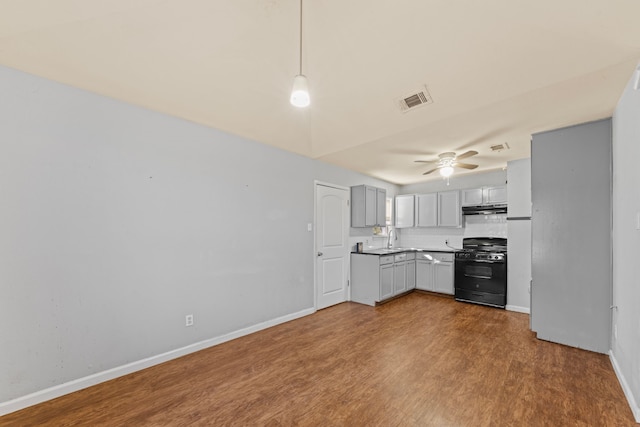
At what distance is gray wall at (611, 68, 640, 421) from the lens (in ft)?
6.63

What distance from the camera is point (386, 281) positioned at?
4.89m

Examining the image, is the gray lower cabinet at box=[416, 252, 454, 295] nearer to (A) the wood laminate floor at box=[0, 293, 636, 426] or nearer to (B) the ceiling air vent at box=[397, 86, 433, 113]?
(A) the wood laminate floor at box=[0, 293, 636, 426]

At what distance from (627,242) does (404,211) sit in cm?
416

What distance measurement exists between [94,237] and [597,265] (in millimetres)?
4990

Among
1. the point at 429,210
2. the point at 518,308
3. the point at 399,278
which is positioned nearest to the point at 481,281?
the point at 518,308

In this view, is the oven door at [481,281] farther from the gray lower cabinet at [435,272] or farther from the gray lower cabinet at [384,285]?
the gray lower cabinet at [384,285]

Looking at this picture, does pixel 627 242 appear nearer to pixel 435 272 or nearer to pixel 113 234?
pixel 435 272

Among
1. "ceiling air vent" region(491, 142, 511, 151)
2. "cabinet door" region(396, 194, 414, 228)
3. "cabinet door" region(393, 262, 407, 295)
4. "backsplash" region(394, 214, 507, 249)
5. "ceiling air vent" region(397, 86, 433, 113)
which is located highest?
"ceiling air vent" region(397, 86, 433, 113)

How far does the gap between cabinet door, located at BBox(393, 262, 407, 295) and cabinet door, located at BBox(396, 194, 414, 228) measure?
124 cm

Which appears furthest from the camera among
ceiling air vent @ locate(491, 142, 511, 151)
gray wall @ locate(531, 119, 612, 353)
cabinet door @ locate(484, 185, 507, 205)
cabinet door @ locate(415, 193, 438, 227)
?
cabinet door @ locate(415, 193, 438, 227)

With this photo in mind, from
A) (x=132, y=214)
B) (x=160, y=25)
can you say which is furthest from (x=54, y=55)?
(x=132, y=214)

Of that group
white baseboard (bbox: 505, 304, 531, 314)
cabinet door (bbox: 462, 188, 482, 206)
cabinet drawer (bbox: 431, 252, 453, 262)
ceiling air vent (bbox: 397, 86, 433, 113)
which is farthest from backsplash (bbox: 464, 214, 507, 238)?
ceiling air vent (bbox: 397, 86, 433, 113)

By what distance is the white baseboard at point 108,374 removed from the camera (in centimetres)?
204

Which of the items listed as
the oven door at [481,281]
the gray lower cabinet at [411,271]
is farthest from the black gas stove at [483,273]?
the gray lower cabinet at [411,271]
